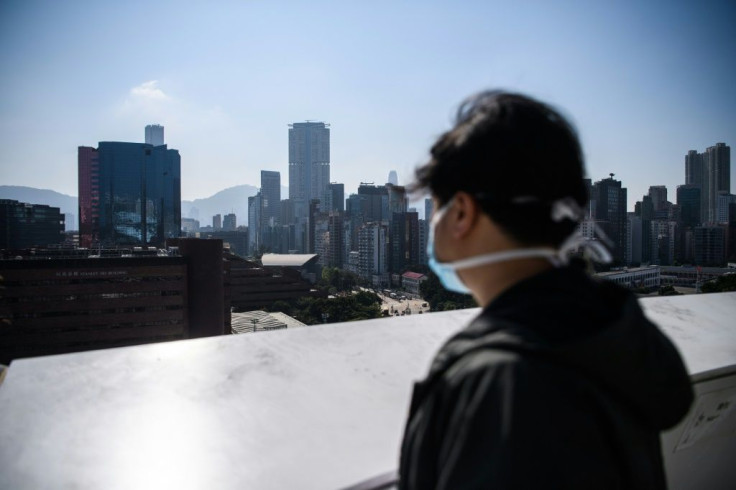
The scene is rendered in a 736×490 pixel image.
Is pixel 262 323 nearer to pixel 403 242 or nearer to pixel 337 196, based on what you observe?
pixel 403 242

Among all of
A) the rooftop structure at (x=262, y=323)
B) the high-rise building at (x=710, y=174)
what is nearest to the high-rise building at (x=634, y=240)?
the high-rise building at (x=710, y=174)

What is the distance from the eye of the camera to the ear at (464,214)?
0.43 m

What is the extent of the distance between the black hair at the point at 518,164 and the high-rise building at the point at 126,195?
132 ft

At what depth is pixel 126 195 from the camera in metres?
37.4

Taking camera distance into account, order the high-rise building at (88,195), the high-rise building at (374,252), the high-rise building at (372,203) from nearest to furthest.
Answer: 1. the high-rise building at (374,252)
2. the high-rise building at (88,195)
3. the high-rise building at (372,203)

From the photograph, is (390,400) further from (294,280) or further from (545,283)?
(294,280)

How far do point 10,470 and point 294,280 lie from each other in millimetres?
25140

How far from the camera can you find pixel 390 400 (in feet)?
2.69

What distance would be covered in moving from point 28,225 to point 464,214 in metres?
39.4

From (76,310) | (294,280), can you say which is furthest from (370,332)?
(294,280)

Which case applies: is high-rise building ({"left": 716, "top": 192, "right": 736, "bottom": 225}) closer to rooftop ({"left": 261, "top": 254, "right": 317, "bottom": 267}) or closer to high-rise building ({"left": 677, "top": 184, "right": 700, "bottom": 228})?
high-rise building ({"left": 677, "top": 184, "right": 700, "bottom": 228})

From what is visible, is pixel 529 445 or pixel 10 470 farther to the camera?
pixel 10 470

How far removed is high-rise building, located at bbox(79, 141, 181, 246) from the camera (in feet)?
120

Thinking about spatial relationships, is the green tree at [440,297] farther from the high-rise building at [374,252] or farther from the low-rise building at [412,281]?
the high-rise building at [374,252]
